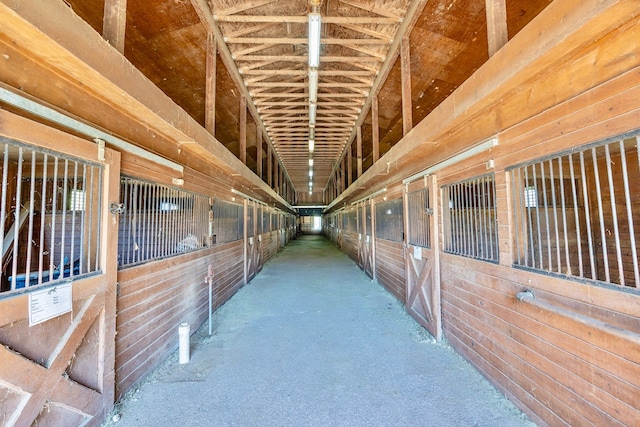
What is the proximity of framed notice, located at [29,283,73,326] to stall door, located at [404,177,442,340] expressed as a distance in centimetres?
324

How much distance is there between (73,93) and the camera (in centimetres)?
172

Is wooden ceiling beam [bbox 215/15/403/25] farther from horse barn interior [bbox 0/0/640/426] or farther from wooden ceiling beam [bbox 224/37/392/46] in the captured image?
wooden ceiling beam [bbox 224/37/392/46]

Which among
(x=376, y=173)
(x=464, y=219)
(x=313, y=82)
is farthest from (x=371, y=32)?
(x=464, y=219)

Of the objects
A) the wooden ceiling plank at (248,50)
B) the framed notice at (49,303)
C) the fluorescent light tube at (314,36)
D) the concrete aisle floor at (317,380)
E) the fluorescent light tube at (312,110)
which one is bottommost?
the concrete aisle floor at (317,380)

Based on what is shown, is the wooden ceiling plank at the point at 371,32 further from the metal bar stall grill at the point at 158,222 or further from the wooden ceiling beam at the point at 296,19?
the metal bar stall grill at the point at 158,222

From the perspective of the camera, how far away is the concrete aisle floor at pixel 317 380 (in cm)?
197

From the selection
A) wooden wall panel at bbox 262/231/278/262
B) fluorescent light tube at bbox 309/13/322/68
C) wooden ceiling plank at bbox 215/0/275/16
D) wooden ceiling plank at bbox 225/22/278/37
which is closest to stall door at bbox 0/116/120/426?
fluorescent light tube at bbox 309/13/322/68

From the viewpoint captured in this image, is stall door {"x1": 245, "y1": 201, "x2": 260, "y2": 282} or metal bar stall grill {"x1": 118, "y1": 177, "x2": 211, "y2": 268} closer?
metal bar stall grill {"x1": 118, "y1": 177, "x2": 211, "y2": 268}

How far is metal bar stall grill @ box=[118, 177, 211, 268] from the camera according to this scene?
7.98ft

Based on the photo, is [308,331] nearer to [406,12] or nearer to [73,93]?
[73,93]

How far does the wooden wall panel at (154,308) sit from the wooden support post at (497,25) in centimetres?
330

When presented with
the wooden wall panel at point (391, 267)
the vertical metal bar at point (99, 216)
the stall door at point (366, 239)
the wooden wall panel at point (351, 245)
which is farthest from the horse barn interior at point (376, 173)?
the wooden wall panel at point (351, 245)

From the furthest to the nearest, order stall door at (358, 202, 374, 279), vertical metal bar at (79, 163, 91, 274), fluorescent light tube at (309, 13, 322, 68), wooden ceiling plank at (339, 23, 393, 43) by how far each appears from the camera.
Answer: stall door at (358, 202, 374, 279) < wooden ceiling plank at (339, 23, 393, 43) < fluorescent light tube at (309, 13, 322, 68) < vertical metal bar at (79, 163, 91, 274)

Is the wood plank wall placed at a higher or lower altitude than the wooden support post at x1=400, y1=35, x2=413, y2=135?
lower
